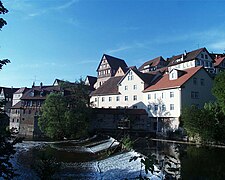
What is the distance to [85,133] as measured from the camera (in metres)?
38.5

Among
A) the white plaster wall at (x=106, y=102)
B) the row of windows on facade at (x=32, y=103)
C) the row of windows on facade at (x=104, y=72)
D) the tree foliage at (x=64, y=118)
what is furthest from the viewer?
the row of windows on facade at (x=104, y=72)

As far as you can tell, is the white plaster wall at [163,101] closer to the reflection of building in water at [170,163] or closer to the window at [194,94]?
the window at [194,94]

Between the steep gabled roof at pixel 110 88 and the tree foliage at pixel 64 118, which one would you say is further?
the steep gabled roof at pixel 110 88

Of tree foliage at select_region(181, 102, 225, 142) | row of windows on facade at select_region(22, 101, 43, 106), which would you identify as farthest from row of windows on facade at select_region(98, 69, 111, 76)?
tree foliage at select_region(181, 102, 225, 142)

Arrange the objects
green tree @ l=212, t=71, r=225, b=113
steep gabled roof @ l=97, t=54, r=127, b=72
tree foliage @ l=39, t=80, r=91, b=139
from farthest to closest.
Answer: steep gabled roof @ l=97, t=54, r=127, b=72 → tree foliage @ l=39, t=80, r=91, b=139 → green tree @ l=212, t=71, r=225, b=113

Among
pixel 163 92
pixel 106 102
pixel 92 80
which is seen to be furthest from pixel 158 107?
pixel 92 80

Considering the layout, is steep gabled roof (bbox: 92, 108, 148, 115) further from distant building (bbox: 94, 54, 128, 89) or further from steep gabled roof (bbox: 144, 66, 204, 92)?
distant building (bbox: 94, 54, 128, 89)

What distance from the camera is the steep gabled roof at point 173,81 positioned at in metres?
39.4

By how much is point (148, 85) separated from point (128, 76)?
5182mm

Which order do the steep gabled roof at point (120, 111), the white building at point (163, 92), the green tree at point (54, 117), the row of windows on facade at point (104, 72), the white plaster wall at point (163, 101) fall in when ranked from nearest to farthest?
the green tree at point (54, 117) < the white plaster wall at point (163, 101) < the white building at point (163, 92) < the steep gabled roof at point (120, 111) < the row of windows on facade at point (104, 72)

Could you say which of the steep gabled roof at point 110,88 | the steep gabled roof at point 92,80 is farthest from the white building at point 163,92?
the steep gabled roof at point 92,80

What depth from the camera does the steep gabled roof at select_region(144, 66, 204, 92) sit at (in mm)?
39375

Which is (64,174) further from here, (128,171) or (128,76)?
(128,76)

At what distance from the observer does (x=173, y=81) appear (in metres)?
41.4
